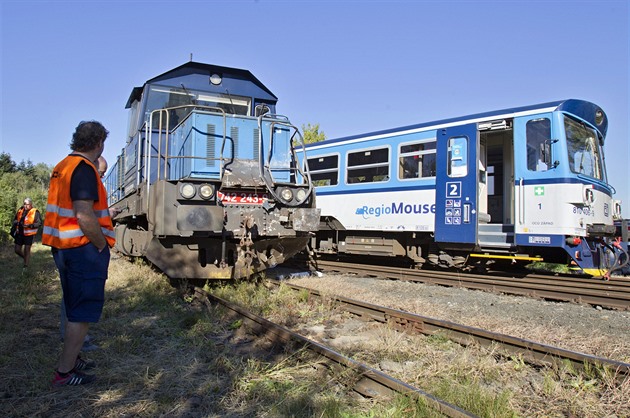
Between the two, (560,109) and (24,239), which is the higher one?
(560,109)

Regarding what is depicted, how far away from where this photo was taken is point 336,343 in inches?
Answer: 181

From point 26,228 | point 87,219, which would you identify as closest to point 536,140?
point 87,219

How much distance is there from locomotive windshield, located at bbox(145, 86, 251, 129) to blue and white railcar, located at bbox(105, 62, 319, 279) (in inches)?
0.7

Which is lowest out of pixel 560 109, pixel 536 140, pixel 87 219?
pixel 87 219

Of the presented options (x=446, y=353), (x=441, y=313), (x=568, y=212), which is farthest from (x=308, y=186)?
(x=568, y=212)

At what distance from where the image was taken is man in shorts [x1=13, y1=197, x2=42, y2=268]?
937 cm

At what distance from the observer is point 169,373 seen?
356 cm

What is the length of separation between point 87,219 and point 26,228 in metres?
7.70

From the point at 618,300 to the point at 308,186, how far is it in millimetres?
5046

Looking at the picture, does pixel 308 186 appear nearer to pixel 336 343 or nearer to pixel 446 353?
pixel 336 343

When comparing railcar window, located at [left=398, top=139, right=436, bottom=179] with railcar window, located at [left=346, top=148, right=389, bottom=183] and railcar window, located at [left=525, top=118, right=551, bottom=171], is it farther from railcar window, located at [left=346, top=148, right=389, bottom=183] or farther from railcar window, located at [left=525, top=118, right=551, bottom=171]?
railcar window, located at [left=525, top=118, right=551, bottom=171]

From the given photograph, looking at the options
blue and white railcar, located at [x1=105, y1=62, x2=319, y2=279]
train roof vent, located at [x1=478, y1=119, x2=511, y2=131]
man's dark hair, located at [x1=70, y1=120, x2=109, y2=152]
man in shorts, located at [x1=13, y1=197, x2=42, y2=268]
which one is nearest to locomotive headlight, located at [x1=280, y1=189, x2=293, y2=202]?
blue and white railcar, located at [x1=105, y1=62, x2=319, y2=279]

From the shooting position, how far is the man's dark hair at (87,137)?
11.2ft

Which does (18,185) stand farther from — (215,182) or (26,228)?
(215,182)
